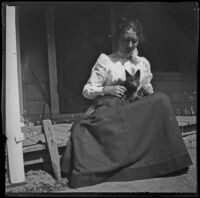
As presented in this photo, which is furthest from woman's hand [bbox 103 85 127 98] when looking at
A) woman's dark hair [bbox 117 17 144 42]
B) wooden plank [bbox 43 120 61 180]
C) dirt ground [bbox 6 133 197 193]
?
dirt ground [bbox 6 133 197 193]

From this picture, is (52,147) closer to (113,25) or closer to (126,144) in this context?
(126,144)

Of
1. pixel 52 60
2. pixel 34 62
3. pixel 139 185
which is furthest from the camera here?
pixel 52 60

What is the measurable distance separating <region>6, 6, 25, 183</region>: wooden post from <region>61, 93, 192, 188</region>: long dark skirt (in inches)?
14.5

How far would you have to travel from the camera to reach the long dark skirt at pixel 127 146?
7.60 feet

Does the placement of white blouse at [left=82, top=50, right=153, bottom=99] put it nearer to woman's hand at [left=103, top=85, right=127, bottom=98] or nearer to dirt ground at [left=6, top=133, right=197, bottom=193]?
woman's hand at [left=103, top=85, right=127, bottom=98]

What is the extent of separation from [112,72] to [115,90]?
0.17 m

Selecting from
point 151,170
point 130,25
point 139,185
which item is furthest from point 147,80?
point 139,185

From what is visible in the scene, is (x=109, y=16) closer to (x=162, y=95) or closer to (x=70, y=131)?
(x=162, y=95)

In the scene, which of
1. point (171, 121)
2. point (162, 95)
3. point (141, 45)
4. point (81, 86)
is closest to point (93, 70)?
point (81, 86)

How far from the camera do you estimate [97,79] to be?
251 cm

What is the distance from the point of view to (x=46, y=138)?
2.45m

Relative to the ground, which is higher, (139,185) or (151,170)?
(151,170)

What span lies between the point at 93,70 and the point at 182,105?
32.6 inches

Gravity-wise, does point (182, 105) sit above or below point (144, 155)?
above
